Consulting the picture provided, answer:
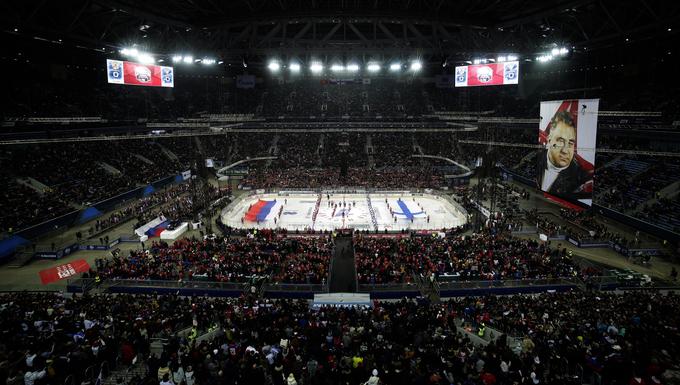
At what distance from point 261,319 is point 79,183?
111 feet

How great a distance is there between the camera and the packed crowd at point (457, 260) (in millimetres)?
20406

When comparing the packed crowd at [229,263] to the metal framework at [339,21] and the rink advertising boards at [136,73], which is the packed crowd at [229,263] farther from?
the rink advertising boards at [136,73]

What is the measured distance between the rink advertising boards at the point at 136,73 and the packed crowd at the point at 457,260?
2711 cm

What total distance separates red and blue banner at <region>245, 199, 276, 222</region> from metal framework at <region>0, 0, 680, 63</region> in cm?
1449

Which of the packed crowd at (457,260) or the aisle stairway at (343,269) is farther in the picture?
the packed crowd at (457,260)

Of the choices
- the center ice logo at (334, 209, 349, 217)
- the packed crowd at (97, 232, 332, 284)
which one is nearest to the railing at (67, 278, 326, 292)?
the packed crowd at (97, 232, 332, 284)

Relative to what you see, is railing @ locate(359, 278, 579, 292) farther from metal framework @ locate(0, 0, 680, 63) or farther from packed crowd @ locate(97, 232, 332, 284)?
metal framework @ locate(0, 0, 680, 63)

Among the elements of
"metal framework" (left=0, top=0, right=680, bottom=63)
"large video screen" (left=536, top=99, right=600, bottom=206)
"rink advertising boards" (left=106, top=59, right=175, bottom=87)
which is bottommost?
"large video screen" (left=536, top=99, right=600, bottom=206)

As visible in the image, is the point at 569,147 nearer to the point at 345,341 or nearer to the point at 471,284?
the point at 471,284

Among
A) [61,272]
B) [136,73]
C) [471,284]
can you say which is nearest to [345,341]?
[471,284]

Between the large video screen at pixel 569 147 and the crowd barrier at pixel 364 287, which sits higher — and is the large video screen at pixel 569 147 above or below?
above

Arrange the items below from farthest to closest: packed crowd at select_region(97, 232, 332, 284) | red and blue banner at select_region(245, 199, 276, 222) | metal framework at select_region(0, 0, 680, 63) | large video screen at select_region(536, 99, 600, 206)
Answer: red and blue banner at select_region(245, 199, 276, 222) < large video screen at select_region(536, 99, 600, 206) < metal framework at select_region(0, 0, 680, 63) < packed crowd at select_region(97, 232, 332, 284)

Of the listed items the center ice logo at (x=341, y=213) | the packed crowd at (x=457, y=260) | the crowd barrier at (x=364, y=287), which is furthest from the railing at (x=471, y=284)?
the center ice logo at (x=341, y=213)

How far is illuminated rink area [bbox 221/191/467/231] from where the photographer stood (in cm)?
3391
